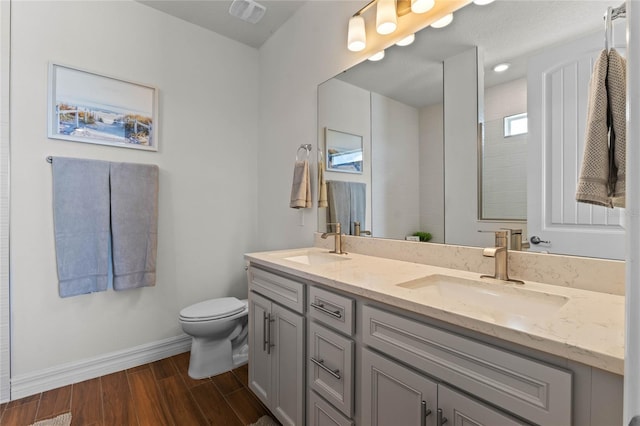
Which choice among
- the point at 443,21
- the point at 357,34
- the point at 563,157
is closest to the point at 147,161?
the point at 357,34

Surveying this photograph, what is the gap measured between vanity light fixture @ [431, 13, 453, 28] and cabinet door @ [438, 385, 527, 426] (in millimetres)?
1454

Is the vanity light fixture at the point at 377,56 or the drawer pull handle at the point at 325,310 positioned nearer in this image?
the drawer pull handle at the point at 325,310

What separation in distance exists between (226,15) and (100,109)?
115 centimetres

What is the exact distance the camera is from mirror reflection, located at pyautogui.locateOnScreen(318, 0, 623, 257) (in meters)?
1.08

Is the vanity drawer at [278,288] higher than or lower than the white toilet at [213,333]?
higher

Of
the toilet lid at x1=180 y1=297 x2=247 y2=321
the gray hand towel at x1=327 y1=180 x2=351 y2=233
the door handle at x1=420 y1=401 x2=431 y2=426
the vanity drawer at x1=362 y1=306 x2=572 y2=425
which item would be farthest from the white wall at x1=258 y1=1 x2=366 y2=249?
the door handle at x1=420 y1=401 x2=431 y2=426

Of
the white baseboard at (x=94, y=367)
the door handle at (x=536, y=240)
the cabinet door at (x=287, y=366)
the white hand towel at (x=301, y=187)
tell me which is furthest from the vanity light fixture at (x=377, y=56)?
the white baseboard at (x=94, y=367)

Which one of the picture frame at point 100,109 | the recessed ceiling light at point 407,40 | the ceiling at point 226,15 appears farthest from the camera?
the ceiling at point 226,15

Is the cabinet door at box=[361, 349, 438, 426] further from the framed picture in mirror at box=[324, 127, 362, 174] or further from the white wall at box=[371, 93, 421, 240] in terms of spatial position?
the framed picture in mirror at box=[324, 127, 362, 174]

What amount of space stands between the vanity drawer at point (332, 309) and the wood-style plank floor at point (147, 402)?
0.86m

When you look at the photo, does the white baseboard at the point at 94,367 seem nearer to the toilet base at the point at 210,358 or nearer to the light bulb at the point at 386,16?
the toilet base at the point at 210,358

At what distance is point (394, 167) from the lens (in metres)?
1.58

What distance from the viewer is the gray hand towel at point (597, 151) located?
0.77 metres

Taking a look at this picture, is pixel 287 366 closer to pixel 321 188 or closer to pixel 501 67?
pixel 321 188
